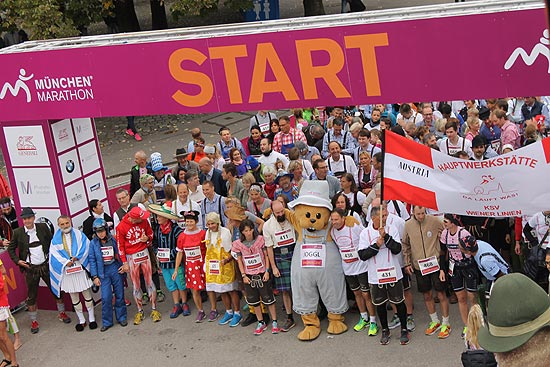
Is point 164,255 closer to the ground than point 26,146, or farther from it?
closer to the ground

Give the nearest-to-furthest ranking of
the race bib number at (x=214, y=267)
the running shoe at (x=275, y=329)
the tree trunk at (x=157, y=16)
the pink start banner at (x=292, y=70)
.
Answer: the pink start banner at (x=292, y=70) < the running shoe at (x=275, y=329) < the race bib number at (x=214, y=267) < the tree trunk at (x=157, y=16)

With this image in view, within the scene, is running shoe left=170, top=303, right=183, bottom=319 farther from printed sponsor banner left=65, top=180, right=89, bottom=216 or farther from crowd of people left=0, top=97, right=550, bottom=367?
printed sponsor banner left=65, top=180, right=89, bottom=216

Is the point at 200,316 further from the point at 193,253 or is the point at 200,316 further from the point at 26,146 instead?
the point at 26,146

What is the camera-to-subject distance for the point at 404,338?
392 inches

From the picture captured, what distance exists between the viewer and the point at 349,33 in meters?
9.27

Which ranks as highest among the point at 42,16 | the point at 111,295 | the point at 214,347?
the point at 42,16

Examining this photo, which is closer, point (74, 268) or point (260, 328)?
point (260, 328)

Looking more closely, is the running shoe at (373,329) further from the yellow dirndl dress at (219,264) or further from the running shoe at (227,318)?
the running shoe at (227,318)

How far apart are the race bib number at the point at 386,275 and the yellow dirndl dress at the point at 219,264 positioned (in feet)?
6.41

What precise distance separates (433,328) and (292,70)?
333 centimetres

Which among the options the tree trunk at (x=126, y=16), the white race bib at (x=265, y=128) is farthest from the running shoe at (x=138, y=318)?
the tree trunk at (x=126, y=16)

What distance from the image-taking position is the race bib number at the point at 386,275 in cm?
983

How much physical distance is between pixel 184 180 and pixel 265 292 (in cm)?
282

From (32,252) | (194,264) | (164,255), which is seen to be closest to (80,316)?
(32,252)
